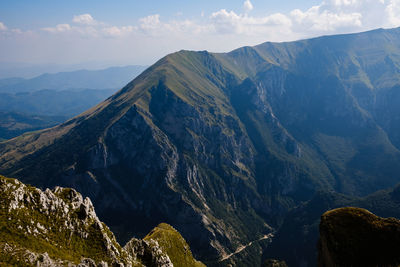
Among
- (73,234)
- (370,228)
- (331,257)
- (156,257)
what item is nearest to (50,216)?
(73,234)

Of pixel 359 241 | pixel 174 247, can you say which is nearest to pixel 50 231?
pixel 359 241

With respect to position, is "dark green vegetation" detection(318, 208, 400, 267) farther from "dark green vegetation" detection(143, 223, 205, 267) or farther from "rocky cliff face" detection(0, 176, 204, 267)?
"dark green vegetation" detection(143, 223, 205, 267)

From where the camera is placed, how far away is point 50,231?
242 ft

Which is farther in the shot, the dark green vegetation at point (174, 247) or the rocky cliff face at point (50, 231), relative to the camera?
the dark green vegetation at point (174, 247)

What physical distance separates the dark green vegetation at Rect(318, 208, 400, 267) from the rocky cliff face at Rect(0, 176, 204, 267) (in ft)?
188

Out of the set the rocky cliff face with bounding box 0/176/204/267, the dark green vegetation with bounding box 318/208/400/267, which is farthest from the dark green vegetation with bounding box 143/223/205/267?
the dark green vegetation with bounding box 318/208/400/267

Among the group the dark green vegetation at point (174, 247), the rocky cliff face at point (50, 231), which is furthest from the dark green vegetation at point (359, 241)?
the dark green vegetation at point (174, 247)

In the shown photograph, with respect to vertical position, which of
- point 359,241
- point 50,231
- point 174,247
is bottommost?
point 174,247

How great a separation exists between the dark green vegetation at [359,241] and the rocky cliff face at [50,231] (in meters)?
57.3

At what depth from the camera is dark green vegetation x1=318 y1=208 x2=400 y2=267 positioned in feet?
198

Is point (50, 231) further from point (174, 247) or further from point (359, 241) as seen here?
point (174, 247)

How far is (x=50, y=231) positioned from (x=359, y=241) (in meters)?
79.2

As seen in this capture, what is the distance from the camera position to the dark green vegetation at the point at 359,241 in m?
60.2

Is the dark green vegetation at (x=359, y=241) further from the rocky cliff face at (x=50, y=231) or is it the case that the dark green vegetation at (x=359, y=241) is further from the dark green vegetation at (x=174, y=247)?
the dark green vegetation at (x=174, y=247)
